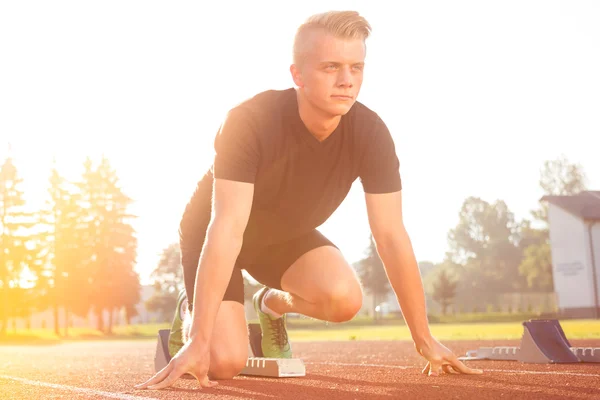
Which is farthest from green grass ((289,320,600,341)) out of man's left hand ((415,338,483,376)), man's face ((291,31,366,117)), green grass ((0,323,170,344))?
green grass ((0,323,170,344))

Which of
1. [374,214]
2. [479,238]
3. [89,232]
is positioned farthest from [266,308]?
[479,238]

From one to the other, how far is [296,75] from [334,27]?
35 cm

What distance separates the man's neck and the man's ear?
122mm


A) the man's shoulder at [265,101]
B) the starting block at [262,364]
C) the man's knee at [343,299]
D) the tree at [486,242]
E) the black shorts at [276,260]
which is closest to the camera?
the man's shoulder at [265,101]

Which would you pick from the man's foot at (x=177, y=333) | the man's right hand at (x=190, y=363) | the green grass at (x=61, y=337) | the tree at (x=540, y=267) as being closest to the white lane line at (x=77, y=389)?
the man's right hand at (x=190, y=363)

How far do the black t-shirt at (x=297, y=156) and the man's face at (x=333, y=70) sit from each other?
1.24 feet

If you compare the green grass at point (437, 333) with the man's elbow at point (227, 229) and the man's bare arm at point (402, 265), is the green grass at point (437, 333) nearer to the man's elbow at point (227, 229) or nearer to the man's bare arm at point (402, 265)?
the man's bare arm at point (402, 265)

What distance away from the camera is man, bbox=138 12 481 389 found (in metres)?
3.42

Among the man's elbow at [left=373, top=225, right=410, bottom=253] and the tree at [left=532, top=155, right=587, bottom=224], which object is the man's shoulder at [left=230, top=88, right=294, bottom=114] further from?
the tree at [left=532, top=155, right=587, bottom=224]

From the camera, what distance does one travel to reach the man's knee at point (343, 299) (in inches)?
167

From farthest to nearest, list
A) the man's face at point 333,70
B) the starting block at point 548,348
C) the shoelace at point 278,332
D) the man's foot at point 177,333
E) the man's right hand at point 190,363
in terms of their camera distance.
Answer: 1. the starting block at point 548,348
2. the shoelace at point 278,332
3. the man's foot at point 177,333
4. the man's face at point 333,70
5. the man's right hand at point 190,363

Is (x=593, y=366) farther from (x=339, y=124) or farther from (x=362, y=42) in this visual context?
(x=362, y=42)

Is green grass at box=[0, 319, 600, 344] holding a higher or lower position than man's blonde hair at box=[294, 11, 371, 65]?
lower

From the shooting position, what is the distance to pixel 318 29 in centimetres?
342
